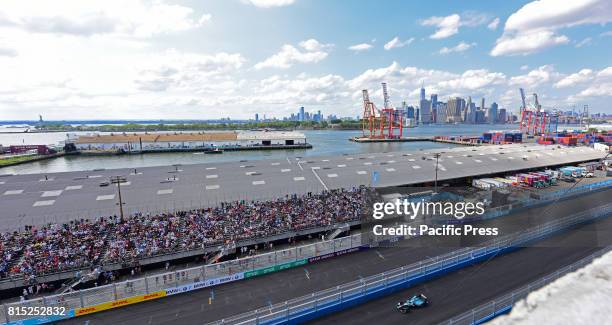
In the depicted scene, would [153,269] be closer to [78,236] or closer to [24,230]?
[78,236]

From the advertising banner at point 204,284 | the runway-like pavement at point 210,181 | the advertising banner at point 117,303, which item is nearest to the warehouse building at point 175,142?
the runway-like pavement at point 210,181

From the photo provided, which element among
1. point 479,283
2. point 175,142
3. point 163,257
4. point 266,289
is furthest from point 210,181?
point 175,142

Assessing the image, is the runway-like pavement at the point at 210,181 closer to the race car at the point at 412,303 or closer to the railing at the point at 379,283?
the railing at the point at 379,283

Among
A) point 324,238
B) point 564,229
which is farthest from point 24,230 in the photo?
point 564,229

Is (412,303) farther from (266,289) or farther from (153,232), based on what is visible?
(153,232)

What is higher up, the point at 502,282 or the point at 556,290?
the point at 556,290

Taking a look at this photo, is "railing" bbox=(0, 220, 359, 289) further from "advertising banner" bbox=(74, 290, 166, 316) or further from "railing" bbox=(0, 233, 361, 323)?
"advertising banner" bbox=(74, 290, 166, 316)
